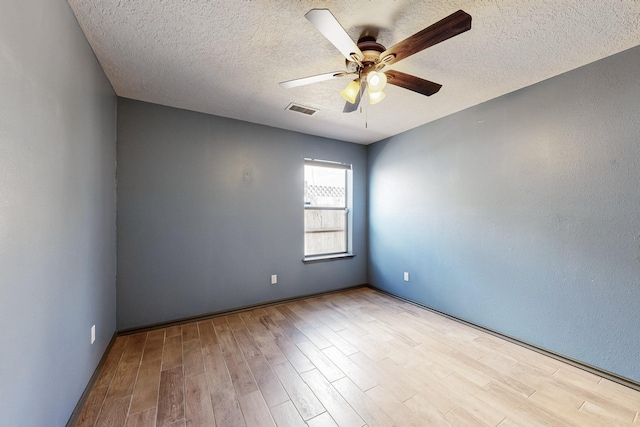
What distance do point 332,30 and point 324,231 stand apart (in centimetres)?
294

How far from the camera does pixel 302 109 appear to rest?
2.82 metres

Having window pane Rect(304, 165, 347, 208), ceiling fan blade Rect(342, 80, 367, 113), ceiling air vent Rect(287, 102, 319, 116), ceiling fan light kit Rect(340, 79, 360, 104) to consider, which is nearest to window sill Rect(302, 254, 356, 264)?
window pane Rect(304, 165, 347, 208)

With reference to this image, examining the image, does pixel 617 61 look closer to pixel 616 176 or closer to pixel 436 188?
pixel 616 176

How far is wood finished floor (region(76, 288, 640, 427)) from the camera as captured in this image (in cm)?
152

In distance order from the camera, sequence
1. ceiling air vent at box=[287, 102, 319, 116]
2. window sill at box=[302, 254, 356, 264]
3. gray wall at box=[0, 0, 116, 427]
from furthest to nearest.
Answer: window sill at box=[302, 254, 356, 264]
ceiling air vent at box=[287, 102, 319, 116]
gray wall at box=[0, 0, 116, 427]

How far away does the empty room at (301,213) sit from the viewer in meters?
1.31

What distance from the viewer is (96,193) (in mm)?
1910

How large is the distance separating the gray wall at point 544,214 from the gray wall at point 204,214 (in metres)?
1.69

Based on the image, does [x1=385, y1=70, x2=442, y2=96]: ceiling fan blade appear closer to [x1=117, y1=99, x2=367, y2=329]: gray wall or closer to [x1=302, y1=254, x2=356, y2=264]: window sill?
[x1=117, y1=99, x2=367, y2=329]: gray wall

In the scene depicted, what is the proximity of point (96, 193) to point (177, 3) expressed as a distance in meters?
1.48

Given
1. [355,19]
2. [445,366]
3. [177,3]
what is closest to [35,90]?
[177,3]

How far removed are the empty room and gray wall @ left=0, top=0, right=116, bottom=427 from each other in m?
0.02

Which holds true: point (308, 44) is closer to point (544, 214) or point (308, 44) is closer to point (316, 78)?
point (316, 78)

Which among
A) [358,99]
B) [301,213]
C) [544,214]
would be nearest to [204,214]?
[301,213]
